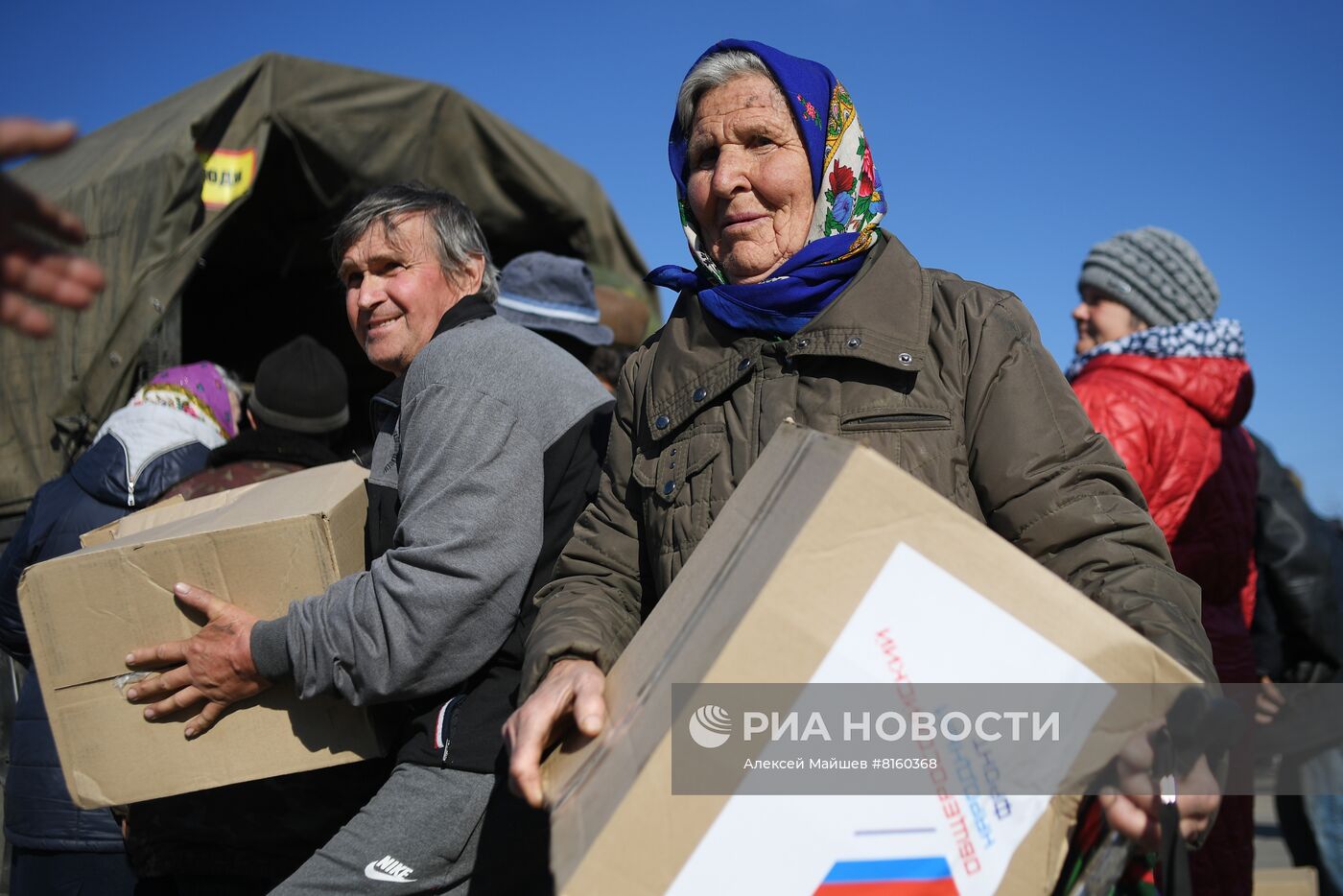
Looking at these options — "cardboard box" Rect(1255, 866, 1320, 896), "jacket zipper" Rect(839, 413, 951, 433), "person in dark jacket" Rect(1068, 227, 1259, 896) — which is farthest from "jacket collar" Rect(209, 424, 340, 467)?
"cardboard box" Rect(1255, 866, 1320, 896)

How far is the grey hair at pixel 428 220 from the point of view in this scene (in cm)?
227

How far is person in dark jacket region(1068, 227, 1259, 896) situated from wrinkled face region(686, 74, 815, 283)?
1168mm

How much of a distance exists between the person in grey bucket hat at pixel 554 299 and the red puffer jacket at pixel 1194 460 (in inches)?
64.7

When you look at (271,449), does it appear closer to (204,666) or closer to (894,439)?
(204,666)

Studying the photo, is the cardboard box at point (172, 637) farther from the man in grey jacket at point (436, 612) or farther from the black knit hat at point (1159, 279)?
the black knit hat at point (1159, 279)

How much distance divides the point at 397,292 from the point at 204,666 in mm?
867

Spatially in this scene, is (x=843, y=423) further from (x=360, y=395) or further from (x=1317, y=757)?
(x=360, y=395)

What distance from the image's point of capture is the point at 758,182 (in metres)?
1.64

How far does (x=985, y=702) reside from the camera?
1.08 metres

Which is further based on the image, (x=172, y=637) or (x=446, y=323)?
(x=446, y=323)

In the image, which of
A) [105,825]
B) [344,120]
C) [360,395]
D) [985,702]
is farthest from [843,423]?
[360,395]

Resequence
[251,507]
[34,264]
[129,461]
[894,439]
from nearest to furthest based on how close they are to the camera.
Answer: [34,264]
[894,439]
[251,507]
[129,461]

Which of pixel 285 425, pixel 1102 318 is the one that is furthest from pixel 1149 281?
pixel 285 425

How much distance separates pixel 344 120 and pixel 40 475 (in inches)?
79.3
